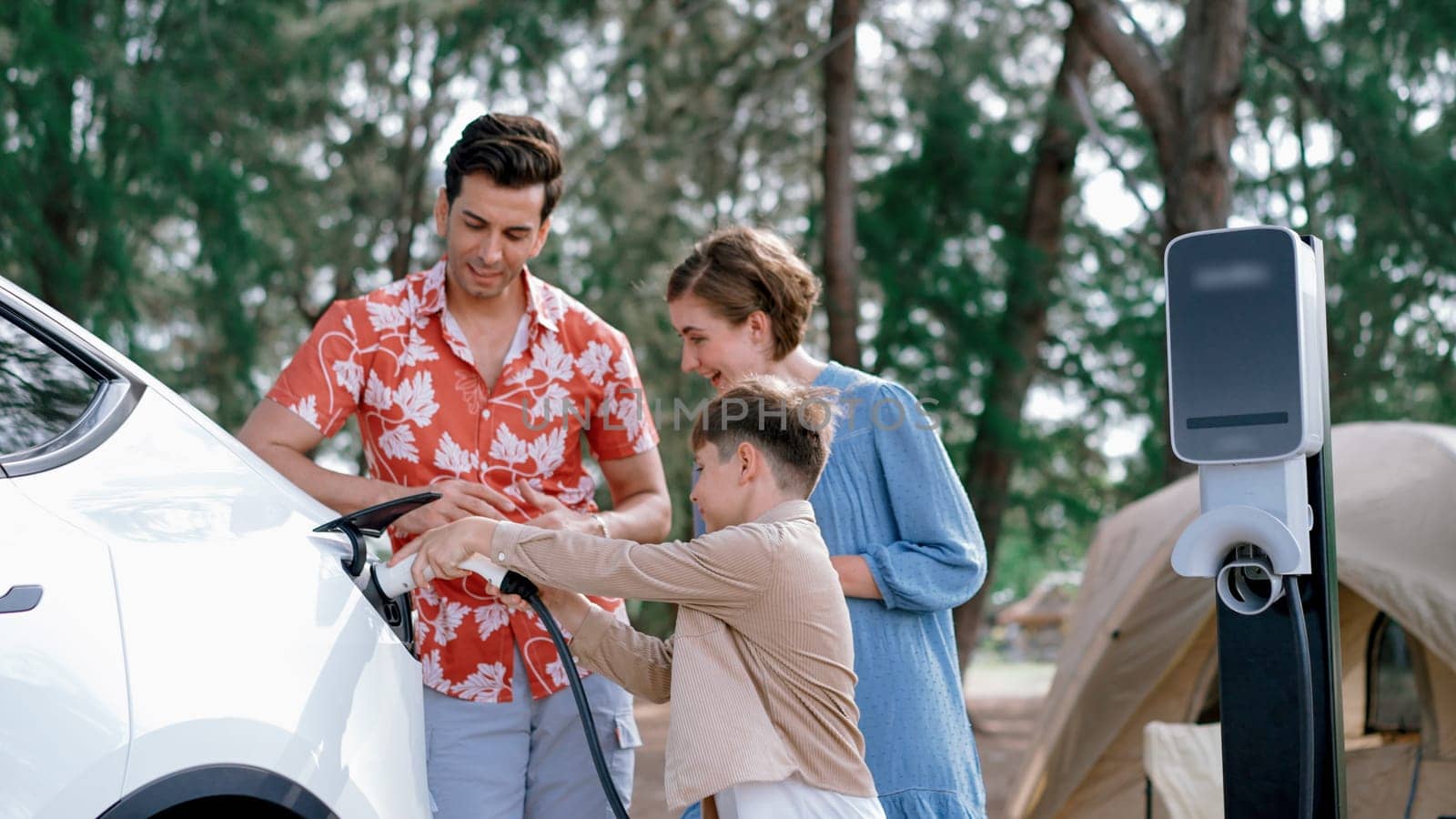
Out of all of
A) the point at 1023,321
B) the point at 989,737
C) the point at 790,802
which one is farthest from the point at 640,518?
the point at 989,737

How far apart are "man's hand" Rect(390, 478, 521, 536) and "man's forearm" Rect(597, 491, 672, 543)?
251 mm

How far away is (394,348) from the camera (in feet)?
9.83

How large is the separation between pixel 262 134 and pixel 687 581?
9.83 metres

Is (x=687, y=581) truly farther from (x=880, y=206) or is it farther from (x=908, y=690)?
(x=880, y=206)

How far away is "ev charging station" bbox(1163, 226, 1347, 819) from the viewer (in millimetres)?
2822

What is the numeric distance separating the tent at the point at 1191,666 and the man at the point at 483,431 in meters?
4.23

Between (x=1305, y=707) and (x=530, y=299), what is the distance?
1790mm

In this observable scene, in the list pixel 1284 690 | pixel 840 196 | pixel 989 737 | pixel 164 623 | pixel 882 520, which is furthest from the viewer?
pixel 989 737

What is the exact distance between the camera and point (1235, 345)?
2.87 meters

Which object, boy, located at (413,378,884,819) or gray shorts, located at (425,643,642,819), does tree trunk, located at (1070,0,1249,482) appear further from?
boy, located at (413,378,884,819)

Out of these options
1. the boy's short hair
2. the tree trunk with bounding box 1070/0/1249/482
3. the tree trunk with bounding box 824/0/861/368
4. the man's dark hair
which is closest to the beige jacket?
the boy's short hair

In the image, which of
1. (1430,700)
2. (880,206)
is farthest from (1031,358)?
(1430,700)

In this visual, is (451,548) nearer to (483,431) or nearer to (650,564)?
(650,564)

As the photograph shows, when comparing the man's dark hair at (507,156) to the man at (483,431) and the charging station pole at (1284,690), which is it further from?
the charging station pole at (1284,690)
